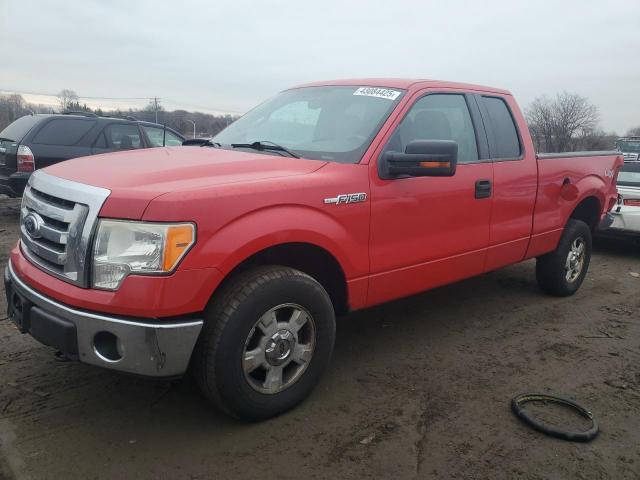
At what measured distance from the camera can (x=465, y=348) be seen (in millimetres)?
4156

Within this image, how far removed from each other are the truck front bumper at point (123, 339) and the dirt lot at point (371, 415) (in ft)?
1.61

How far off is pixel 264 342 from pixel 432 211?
1.56m

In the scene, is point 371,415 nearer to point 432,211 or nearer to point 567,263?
point 432,211

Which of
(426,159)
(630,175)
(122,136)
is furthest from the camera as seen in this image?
(122,136)

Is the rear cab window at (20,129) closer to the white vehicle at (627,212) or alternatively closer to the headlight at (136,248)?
the headlight at (136,248)

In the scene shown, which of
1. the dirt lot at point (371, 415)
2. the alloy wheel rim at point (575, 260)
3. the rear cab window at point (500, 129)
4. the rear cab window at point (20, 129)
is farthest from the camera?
the rear cab window at point (20, 129)

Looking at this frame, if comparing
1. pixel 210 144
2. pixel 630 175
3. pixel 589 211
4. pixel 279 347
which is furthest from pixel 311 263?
pixel 630 175

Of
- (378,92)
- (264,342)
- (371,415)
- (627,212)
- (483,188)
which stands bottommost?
(371,415)

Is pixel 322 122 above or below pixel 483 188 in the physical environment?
above

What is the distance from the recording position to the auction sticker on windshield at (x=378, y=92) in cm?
378

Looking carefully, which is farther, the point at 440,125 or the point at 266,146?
the point at 440,125

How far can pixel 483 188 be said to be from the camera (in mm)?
4145

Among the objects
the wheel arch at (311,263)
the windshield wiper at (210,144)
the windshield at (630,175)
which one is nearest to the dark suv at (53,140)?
the windshield wiper at (210,144)

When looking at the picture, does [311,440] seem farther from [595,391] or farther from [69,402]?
[595,391]
